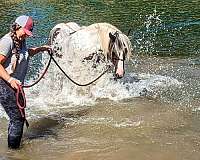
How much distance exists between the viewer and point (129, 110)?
10422 mm

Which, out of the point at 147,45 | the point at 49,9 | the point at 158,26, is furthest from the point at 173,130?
the point at 49,9

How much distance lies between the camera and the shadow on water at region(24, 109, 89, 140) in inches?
356

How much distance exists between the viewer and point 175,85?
40.5 feet

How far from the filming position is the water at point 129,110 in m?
8.19

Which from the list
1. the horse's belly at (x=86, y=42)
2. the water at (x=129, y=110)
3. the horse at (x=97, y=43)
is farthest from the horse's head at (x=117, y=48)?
the water at (x=129, y=110)

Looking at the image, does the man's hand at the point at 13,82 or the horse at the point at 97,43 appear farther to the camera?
the horse at the point at 97,43

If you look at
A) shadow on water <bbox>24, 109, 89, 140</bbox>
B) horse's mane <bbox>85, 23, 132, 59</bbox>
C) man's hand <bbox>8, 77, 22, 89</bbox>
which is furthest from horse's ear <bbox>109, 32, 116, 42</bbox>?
man's hand <bbox>8, 77, 22, 89</bbox>

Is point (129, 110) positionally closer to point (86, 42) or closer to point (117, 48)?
point (117, 48)

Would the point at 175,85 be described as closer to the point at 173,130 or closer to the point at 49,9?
the point at 173,130

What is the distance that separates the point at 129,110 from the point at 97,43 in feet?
5.48

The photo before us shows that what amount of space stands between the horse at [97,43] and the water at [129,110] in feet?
1.95

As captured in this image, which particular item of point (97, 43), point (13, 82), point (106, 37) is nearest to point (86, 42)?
point (97, 43)

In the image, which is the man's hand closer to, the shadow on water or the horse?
the shadow on water

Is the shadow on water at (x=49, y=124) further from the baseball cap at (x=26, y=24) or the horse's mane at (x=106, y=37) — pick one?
the baseball cap at (x=26, y=24)
